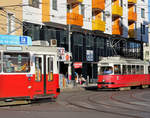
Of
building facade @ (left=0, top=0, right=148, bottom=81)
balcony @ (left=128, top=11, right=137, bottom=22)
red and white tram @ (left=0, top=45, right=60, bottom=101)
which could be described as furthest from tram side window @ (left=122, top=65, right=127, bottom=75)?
balcony @ (left=128, top=11, right=137, bottom=22)

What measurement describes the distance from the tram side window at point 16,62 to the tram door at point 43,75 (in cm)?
58

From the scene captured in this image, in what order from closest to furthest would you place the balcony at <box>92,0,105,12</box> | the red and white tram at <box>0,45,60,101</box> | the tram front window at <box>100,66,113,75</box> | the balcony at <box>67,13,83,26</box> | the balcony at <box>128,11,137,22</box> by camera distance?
the red and white tram at <box>0,45,60,101</box> → the tram front window at <box>100,66,113,75</box> → the balcony at <box>67,13,83,26</box> → the balcony at <box>92,0,105,12</box> → the balcony at <box>128,11,137,22</box>

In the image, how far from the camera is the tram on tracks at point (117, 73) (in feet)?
89.6

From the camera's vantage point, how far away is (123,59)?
2873 cm

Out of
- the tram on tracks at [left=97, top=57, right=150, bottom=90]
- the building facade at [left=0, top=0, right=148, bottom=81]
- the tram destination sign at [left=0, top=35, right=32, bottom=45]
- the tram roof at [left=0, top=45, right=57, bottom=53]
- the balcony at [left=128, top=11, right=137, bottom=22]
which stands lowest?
the tram on tracks at [left=97, top=57, right=150, bottom=90]

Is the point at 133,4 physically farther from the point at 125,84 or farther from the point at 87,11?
the point at 125,84

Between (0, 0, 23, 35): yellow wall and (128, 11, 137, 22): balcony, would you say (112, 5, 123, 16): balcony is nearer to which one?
(128, 11, 137, 22): balcony

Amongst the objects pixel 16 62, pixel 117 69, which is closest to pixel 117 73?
pixel 117 69

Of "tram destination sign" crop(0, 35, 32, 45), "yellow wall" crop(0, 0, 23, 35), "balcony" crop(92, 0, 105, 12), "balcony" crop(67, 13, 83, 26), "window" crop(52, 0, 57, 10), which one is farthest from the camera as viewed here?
"balcony" crop(92, 0, 105, 12)

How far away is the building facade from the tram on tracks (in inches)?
272

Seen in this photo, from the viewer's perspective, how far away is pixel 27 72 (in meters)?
15.4

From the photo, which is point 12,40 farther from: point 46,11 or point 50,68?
point 46,11

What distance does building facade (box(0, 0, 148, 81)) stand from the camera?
33.1m

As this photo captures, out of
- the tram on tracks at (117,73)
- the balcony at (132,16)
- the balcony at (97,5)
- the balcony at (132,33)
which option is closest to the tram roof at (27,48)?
the tram on tracks at (117,73)
